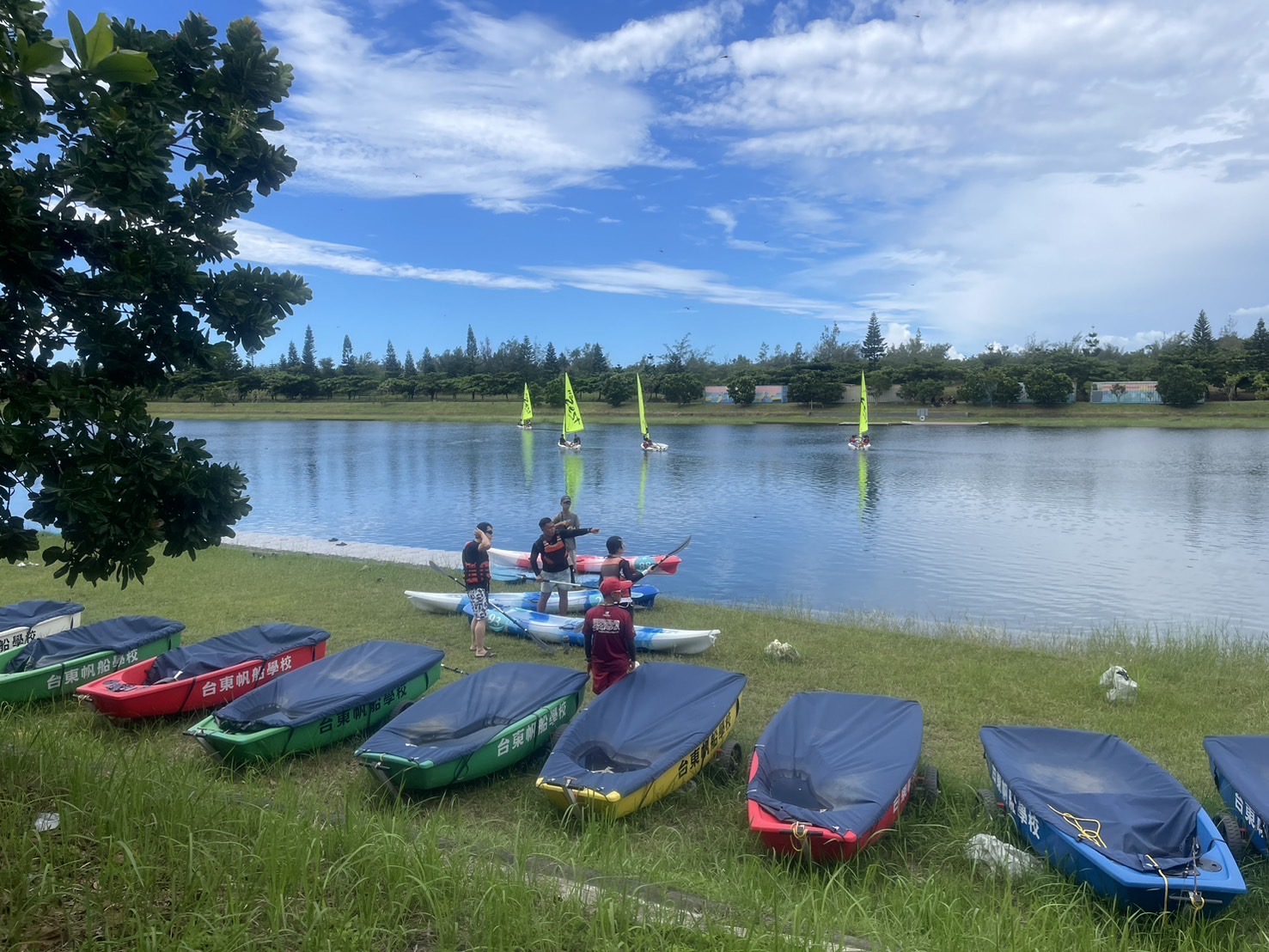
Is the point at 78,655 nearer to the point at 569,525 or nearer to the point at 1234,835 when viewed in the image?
the point at 569,525

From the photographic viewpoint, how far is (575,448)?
4062 centimetres

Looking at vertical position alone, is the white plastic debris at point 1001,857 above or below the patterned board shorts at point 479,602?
below

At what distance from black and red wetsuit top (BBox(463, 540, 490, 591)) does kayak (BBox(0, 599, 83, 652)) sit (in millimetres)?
4618

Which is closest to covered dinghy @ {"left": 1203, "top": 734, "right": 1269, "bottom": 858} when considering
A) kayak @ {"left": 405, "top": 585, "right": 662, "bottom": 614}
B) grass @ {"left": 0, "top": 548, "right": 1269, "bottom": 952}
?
grass @ {"left": 0, "top": 548, "right": 1269, "bottom": 952}

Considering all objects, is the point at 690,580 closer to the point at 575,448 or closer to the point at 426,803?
the point at 426,803

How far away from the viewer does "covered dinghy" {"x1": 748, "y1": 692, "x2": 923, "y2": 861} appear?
16.2ft

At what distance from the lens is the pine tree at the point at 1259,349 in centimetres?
5628

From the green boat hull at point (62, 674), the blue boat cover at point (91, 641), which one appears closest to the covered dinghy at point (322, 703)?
the green boat hull at point (62, 674)

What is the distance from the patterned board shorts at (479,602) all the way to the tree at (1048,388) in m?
57.2

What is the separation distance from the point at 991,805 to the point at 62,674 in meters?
8.19

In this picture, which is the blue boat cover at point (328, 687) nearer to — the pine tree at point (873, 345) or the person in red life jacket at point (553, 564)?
the person in red life jacket at point (553, 564)

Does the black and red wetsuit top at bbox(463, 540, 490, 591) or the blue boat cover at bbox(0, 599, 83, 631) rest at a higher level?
the black and red wetsuit top at bbox(463, 540, 490, 591)

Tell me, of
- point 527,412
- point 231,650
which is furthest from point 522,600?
point 527,412

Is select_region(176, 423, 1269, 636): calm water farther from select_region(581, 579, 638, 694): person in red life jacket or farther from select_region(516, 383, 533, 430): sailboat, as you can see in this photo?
select_region(516, 383, 533, 430): sailboat
